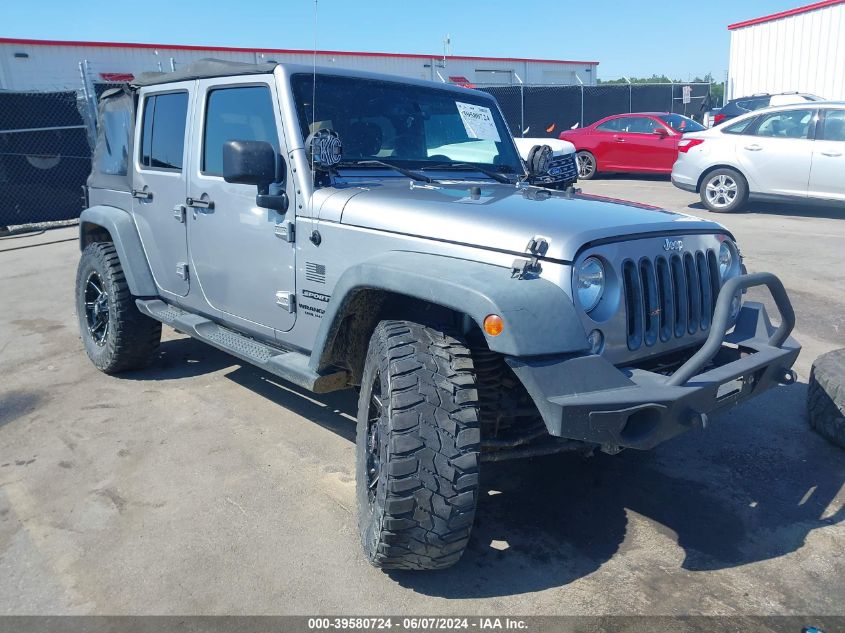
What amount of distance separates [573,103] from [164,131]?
19287mm

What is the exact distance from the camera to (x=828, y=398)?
384 centimetres

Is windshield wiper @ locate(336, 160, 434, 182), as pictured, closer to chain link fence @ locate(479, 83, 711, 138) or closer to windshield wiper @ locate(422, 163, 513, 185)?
windshield wiper @ locate(422, 163, 513, 185)

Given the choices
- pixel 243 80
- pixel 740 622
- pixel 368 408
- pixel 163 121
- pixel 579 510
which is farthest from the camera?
pixel 163 121

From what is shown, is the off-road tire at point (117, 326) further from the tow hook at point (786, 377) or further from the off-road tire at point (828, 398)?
the off-road tire at point (828, 398)

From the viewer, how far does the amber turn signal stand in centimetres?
236

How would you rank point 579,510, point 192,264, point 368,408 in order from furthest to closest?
1. point 192,264
2. point 579,510
3. point 368,408

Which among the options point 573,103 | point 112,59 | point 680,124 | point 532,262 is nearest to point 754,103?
point 680,124

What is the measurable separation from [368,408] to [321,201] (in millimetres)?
1026

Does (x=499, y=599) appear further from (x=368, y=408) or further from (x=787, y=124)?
(x=787, y=124)

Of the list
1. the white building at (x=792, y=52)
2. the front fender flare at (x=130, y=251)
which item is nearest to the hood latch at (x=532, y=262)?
the front fender flare at (x=130, y=251)

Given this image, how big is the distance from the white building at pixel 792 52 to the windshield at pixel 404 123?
19257mm

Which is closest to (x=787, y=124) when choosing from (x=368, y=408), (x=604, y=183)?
(x=604, y=183)

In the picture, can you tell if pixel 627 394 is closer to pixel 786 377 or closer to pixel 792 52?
pixel 786 377

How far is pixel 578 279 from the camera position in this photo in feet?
8.30
